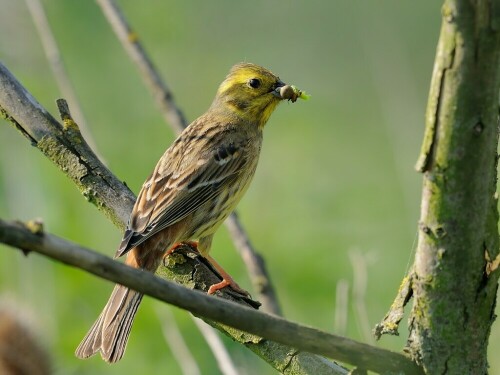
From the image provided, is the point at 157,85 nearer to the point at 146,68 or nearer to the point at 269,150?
the point at 146,68

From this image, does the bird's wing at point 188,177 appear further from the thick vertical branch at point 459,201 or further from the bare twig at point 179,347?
the thick vertical branch at point 459,201

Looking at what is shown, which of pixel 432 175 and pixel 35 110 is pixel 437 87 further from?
pixel 35 110

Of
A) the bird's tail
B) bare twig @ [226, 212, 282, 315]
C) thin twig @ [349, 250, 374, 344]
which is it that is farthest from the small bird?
thin twig @ [349, 250, 374, 344]

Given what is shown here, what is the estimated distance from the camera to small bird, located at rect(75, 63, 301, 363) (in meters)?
3.51

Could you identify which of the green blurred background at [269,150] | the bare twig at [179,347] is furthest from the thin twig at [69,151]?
the green blurred background at [269,150]

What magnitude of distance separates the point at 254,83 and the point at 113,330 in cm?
186

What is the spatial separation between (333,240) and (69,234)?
5.67 ft

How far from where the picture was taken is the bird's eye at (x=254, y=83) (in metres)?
4.88

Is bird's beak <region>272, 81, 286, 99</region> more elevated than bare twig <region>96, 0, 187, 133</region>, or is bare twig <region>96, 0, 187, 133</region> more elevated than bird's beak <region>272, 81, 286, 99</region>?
bird's beak <region>272, 81, 286, 99</region>

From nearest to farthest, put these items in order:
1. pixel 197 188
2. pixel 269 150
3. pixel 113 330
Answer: pixel 113 330 < pixel 197 188 < pixel 269 150

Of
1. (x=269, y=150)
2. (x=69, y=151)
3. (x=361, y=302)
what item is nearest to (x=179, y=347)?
(x=361, y=302)

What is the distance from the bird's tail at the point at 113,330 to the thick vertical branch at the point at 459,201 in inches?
56.6

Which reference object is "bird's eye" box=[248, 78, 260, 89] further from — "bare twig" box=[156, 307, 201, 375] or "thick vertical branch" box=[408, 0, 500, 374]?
"thick vertical branch" box=[408, 0, 500, 374]

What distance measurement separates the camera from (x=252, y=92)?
491cm
